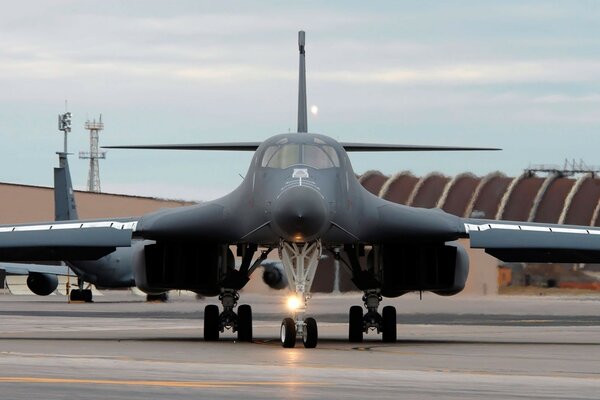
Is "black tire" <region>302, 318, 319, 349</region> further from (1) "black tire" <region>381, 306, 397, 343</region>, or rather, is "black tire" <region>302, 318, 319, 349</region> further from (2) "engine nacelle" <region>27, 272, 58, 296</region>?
(2) "engine nacelle" <region>27, 272, 58, 296</region>

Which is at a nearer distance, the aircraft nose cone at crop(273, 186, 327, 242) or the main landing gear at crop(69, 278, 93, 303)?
the aircraft nose cone at crop(273, 186, 327, 242)

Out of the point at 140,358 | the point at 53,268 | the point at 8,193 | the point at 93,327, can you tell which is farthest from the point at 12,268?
the point at 140,358

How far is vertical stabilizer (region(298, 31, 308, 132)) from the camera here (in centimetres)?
2369

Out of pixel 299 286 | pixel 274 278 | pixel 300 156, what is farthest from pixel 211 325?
pixel 274 278

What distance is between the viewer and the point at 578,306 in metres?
47.0

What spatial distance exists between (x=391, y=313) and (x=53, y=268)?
116 ft

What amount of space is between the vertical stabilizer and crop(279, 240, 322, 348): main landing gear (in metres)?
3.66

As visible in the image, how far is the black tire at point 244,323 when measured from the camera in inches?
882

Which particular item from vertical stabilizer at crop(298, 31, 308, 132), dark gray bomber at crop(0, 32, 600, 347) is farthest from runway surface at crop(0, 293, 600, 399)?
vertical stabilizer at crop(298, 31, 308, 132)

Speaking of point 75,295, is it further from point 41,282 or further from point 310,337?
point 310,337

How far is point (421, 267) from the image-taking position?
22516 mm

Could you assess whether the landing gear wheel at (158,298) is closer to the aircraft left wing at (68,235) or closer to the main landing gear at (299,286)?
the aircraft left wing at (68,235)

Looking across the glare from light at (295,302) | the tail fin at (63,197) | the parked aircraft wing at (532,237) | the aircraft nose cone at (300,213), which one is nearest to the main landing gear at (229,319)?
the glare from light at (295,302)

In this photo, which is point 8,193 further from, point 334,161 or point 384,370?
point 384,370
